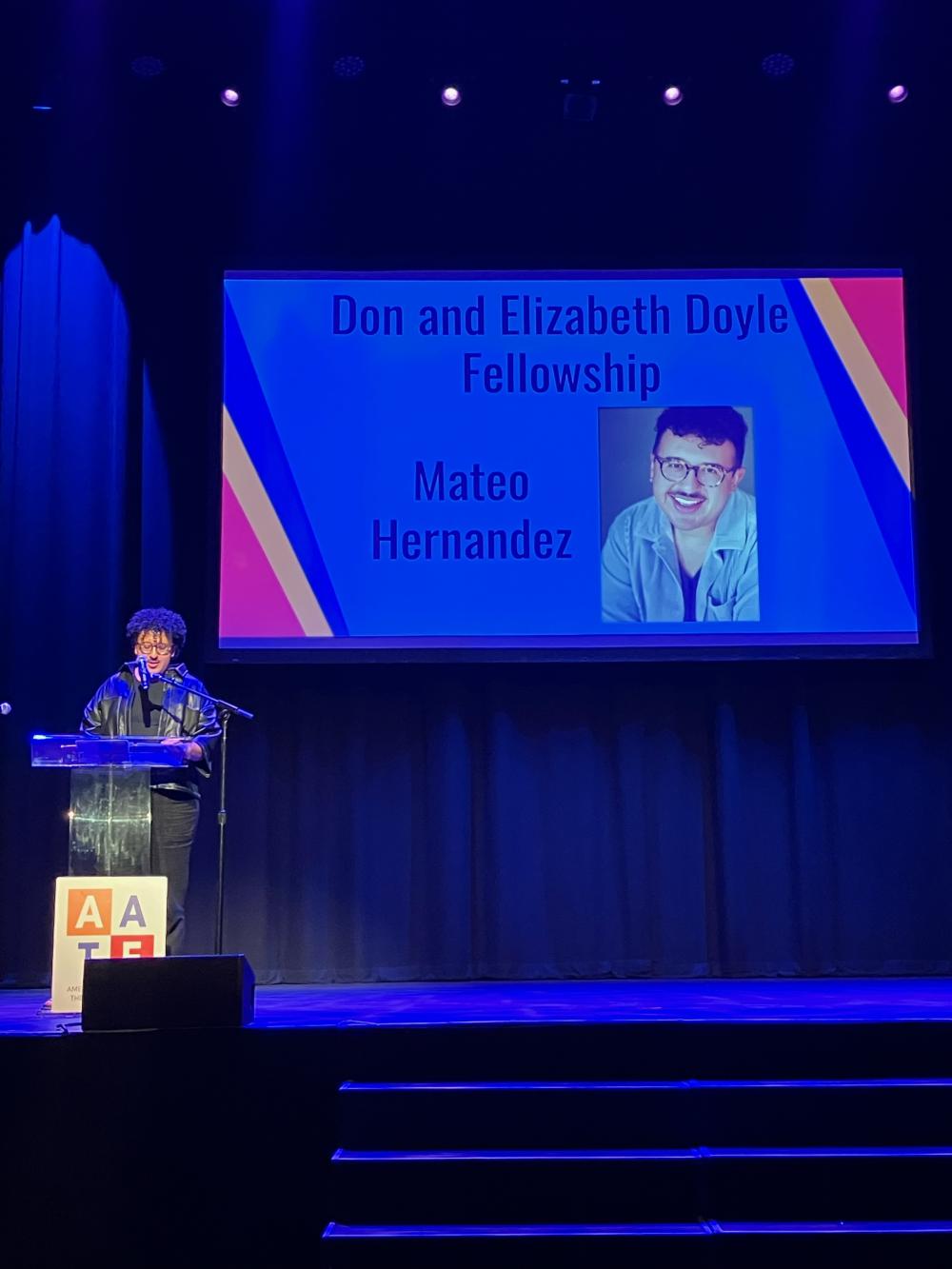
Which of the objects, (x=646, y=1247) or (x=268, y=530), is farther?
(x=268, y=530)

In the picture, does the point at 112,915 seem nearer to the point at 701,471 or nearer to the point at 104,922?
the point at 104,922

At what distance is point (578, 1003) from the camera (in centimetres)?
418

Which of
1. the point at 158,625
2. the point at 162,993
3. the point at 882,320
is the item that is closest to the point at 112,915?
the point at 162,993

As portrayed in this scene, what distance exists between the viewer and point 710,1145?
10.8ft

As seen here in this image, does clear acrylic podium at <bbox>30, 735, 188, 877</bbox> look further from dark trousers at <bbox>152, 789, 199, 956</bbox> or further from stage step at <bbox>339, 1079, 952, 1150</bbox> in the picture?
stage step at <bbox>339, 1079, 952, 1150</bbox>

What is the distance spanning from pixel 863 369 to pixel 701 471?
846 millimetres

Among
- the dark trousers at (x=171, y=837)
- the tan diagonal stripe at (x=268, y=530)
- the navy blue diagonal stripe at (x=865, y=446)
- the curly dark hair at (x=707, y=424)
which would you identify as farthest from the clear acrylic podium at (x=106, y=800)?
the navy blue diagonal stripe at (x=865, y=446)

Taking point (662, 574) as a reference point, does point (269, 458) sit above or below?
above

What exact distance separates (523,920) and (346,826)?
33.8 inches

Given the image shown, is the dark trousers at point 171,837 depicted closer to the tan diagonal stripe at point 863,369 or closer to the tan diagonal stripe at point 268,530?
the tan diagonal stripe at point 268,530

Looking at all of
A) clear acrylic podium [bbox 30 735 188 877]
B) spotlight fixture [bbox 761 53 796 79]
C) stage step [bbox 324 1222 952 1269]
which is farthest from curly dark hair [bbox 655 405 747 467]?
stage step [bbox 324 1222 952 1269]

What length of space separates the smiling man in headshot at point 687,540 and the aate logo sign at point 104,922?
257 centimetres

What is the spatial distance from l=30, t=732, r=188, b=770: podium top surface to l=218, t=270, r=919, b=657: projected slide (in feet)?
4.74

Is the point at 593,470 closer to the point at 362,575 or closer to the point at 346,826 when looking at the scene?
the point at 362,575
